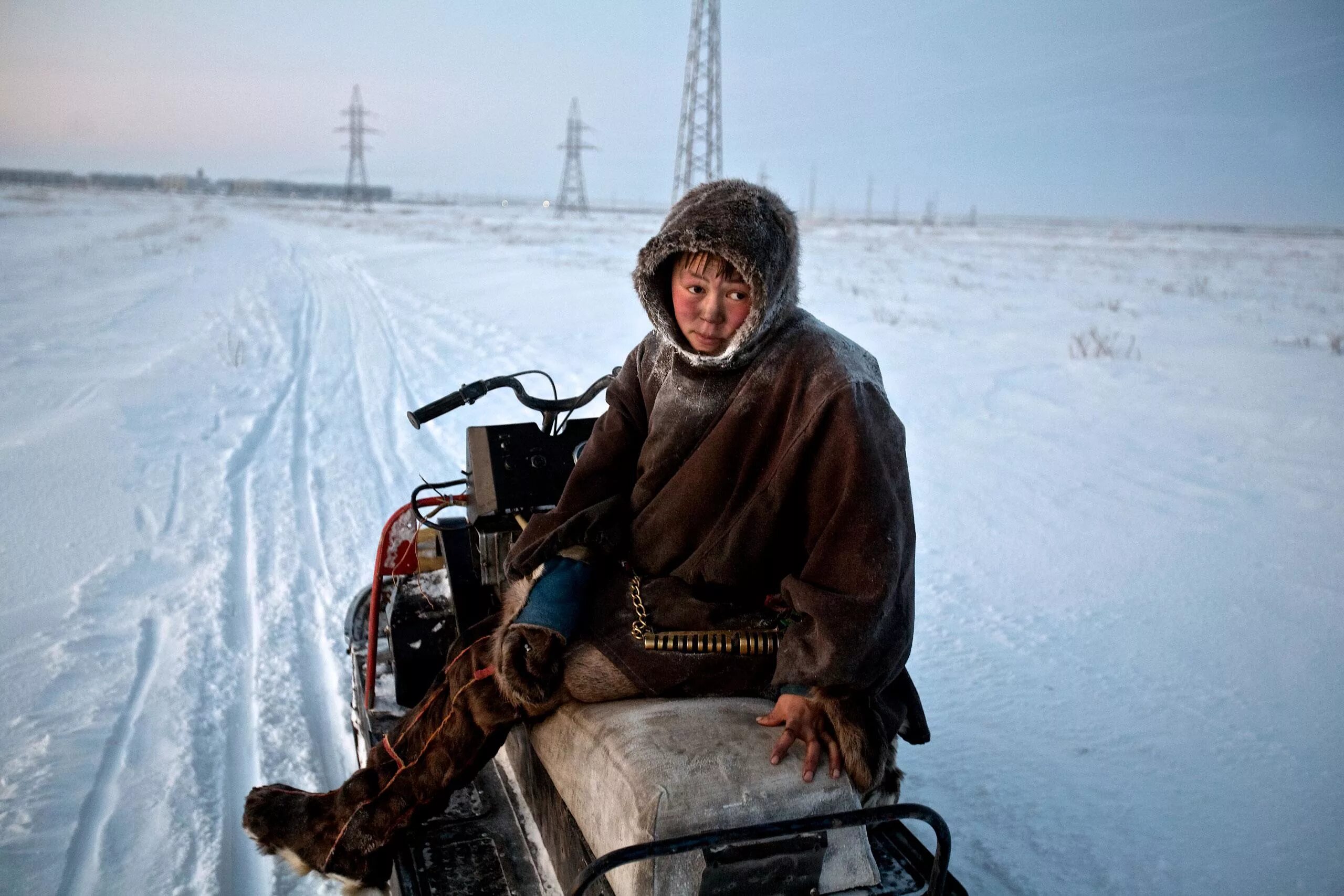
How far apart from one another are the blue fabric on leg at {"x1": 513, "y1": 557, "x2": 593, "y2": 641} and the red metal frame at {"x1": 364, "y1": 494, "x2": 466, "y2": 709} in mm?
1091

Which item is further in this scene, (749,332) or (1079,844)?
(1079,844)

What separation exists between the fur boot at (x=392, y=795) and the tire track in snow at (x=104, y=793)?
65 cm

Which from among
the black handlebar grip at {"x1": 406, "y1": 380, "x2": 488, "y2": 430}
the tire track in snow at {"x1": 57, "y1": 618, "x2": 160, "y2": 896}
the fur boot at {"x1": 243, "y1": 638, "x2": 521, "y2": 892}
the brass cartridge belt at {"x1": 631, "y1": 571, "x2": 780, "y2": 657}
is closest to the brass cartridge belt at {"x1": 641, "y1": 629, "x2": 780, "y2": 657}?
the brass cartridge belt at {"x1": 631, "y1": 571, "x2": 780, "y2": 657}

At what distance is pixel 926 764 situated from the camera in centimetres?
342

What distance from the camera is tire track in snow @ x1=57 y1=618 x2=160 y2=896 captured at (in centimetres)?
271

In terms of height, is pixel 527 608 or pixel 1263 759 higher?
pixel 527 608

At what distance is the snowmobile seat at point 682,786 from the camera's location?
1.85 metres

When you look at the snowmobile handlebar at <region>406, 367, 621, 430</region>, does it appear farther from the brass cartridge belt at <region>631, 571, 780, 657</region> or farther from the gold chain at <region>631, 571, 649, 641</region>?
the brass cartridge belt at <region>631, 571, 780, 657</region>

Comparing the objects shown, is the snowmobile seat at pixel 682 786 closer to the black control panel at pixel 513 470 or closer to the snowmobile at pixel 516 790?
the snowmobile at pixel 516 790

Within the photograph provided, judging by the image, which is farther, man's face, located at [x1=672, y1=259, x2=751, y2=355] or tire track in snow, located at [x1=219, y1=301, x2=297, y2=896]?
tire track in snow, located at [x1=219, y1=301, x2=297, y2=896]

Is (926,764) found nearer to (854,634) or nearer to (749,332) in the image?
(854,634)

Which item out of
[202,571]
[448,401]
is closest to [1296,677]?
[448,401]

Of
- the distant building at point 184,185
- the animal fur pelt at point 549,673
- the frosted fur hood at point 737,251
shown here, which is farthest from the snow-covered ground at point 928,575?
the distant building at point 184,185

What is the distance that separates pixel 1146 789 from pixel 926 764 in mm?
740
